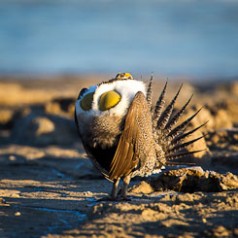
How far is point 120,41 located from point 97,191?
859 inches

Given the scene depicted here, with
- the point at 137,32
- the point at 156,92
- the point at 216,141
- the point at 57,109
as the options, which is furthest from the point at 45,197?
the point at 137,32

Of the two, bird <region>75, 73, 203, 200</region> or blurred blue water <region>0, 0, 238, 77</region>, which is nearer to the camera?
bird <region>75, 73, 203, 200</region>

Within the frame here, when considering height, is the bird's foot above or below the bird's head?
below

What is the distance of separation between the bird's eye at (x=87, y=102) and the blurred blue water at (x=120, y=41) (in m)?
15.4

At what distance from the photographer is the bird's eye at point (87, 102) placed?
5168 mm

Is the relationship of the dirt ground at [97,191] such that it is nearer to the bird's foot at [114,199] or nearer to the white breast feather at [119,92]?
the bird's foot at [114,199]

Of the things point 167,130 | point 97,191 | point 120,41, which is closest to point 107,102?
point 167,130

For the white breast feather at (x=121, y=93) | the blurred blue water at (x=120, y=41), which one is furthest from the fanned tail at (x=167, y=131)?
the blurred blue water at (x=120, y=41)

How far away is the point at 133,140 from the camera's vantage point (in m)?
5.28

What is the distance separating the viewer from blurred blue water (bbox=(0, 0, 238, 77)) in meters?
22.7

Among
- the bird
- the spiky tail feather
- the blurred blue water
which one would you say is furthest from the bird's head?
the blurred blue water

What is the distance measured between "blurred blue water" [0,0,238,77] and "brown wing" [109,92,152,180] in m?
15.3

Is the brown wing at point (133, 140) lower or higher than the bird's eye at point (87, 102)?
lower

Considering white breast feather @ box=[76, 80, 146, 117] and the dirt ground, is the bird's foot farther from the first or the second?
white breast feather @ box=[76, 80, 146, 117]
